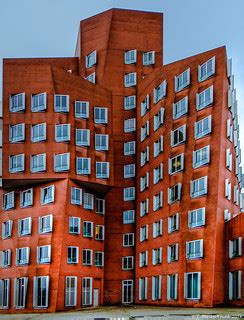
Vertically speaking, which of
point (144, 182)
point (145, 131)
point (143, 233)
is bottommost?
point (143, 233)

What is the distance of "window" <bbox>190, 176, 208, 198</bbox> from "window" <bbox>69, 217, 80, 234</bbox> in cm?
1389

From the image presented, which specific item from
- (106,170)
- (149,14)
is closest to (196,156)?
(106,170)

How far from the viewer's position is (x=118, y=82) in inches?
3125

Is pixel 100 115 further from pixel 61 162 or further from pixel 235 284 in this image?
pixel 235 284

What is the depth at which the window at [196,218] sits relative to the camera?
190ft

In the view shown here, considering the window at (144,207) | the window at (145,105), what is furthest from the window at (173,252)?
the window at (145,105)

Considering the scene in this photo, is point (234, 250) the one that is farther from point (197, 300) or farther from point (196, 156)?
point (196, 156)

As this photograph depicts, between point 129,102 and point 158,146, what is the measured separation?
38.5 feet

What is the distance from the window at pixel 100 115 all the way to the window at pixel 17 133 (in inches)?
327

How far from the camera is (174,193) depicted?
63688 millimetres

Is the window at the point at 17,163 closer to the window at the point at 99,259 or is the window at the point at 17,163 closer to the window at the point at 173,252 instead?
the window at the point at 99,259

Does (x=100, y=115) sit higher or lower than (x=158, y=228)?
higher

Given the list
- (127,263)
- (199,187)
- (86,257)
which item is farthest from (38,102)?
(127,263)

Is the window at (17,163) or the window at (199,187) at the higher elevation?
the window at (17,163)
